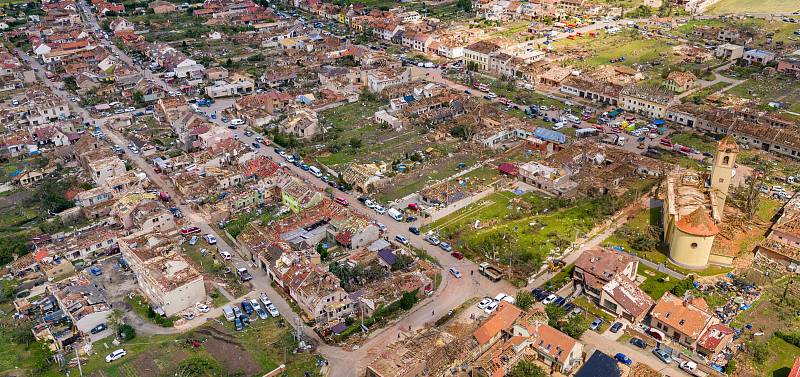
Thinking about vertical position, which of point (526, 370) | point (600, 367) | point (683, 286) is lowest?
point (683, 286)

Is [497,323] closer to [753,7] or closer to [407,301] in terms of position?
[407,301]

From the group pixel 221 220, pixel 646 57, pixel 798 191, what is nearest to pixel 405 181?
pixel 221 220

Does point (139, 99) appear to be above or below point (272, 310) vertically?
above

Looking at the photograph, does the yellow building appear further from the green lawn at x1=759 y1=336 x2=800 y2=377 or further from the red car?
the red car

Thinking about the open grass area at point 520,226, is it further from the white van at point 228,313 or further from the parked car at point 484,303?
the white van at point 228,313

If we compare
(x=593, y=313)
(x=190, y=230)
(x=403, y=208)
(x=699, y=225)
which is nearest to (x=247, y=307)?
(x=190, y=230)

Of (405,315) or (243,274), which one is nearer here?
(405,315)

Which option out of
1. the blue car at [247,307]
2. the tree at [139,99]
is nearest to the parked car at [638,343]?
the blue car at [247,307]
